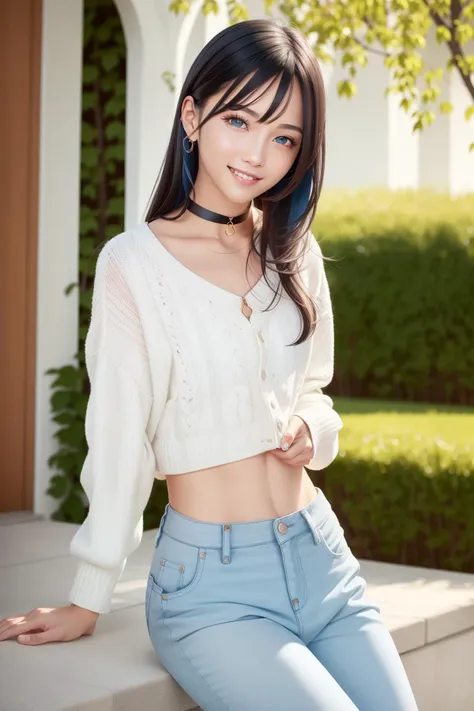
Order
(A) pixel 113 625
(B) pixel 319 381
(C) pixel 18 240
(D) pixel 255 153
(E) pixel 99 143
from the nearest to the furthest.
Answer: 1. (D) pixel 255 153
2. (B) pixel 319 381
3. (A) pixel 113 625
4. (C) pixel 18 240
5. (E) pixel 99 143

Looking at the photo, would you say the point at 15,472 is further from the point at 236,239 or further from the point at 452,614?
the point at 236,239

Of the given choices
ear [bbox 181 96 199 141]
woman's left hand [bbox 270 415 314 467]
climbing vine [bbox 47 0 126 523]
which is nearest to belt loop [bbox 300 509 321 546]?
woman's left hand [bbox 270 415 314 467]

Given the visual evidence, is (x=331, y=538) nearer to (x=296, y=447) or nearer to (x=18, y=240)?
(x=296, y=447)

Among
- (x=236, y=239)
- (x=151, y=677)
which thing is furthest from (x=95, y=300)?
(x=151, y=677)

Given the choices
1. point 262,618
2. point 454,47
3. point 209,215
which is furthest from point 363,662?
point 454,47

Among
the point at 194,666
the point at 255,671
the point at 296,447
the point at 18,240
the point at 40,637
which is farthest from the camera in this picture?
the point at 18,240

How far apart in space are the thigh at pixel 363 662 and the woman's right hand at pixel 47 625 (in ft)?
1.93

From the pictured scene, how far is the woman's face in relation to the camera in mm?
2480

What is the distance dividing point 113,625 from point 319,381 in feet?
3.09

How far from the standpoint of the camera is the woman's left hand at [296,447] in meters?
2.57

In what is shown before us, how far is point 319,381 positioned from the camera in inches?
113

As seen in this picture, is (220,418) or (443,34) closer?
(220,418)

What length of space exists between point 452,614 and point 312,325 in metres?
1.40

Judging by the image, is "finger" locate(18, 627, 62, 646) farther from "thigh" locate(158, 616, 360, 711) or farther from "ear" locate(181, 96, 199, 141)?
"ear" locate(181, 96, 199, 141)
